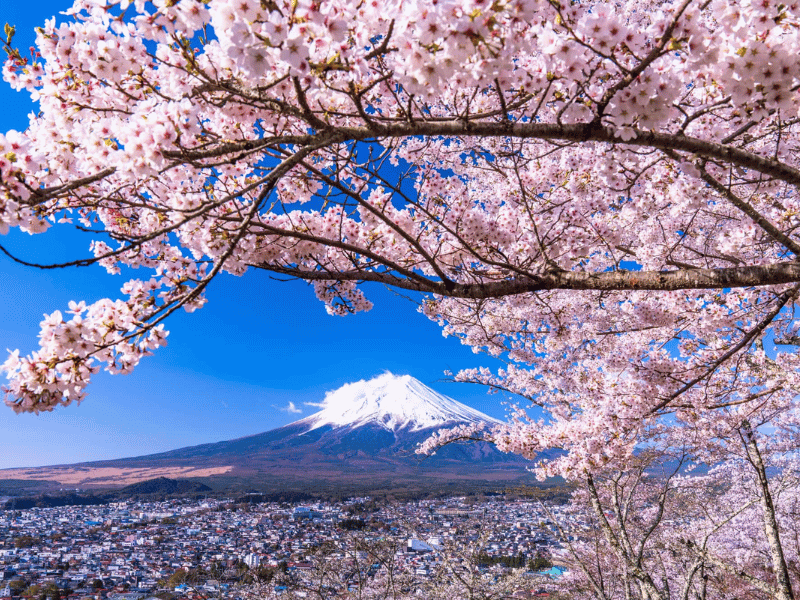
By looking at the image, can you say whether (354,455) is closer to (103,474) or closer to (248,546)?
(103,474)

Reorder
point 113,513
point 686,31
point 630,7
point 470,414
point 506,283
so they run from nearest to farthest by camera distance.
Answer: point 686,31 → point 506,283 → point 630,7 → point 113,513 → point 470,414

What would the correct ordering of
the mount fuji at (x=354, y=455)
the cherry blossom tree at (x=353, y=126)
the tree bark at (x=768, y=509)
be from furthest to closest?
the mount fuji at (x=354, y=455) < the tree bark at (x=768, y=509) < the cherry blossom tree at (x=353, y=126)

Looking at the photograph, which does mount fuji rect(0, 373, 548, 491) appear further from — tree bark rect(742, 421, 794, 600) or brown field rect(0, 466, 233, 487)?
tree bark rect(742, 421, 794, 600)

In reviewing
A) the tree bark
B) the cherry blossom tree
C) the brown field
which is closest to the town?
the tree bark

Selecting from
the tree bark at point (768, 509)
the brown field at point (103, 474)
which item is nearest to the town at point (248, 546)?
the tree bark at point (768, 509)

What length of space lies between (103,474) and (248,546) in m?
74.5

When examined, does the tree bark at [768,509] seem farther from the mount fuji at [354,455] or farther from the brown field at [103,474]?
the brown field at [103,474]

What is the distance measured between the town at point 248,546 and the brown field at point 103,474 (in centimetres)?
3406

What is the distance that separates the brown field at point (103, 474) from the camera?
67500 millimetres

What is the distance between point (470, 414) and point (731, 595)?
3326 inches

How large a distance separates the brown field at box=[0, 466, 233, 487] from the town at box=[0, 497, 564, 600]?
34.1m

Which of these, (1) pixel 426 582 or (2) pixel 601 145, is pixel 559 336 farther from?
(1) pixel 426 582

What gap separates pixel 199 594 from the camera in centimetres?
1493

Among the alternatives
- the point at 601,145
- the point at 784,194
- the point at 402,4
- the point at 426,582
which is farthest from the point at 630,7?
the point at 426,582
